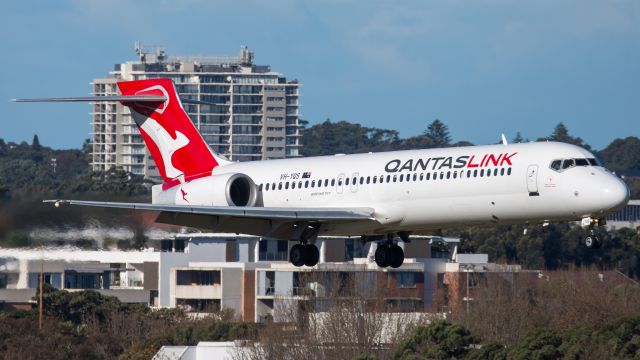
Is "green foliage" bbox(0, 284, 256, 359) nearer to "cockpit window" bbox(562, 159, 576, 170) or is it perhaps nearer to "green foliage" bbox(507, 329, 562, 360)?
"green foliage" bbox(507, 329, 562, 360)

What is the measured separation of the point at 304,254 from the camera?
39.9 m

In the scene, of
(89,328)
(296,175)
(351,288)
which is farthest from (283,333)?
(296,175)

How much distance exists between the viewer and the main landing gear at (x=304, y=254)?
131ft

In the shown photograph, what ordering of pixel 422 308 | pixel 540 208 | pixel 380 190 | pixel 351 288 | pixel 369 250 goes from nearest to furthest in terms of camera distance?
pixel 540 208 → pixel 380 190 → pixel 351 288 → pixel 422 308 → pixel 369 250

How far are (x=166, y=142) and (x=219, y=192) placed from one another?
4271mm

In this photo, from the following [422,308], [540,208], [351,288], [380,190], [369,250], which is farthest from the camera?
[369,250]

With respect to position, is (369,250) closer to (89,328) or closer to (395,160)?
(89,328)

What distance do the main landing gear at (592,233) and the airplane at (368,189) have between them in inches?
0.9

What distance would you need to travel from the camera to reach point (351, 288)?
221 ft

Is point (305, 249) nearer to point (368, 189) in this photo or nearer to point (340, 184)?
point (340, 184)

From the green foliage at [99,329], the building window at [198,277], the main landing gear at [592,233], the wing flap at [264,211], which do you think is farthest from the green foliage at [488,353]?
the building window at [198,277]

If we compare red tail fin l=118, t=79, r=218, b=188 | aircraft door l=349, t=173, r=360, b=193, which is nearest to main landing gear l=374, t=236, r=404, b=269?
aircraft door l=349, t=173, r=360, b=193

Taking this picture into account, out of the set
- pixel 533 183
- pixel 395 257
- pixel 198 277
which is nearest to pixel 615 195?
pixel 533 183

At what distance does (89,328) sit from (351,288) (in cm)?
1330
